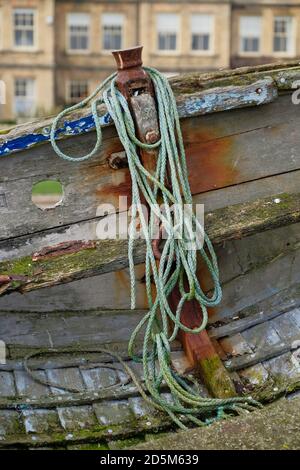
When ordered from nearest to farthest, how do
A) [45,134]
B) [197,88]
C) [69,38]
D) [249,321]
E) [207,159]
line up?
[45,134] < [197,88] < [207,159] < [249,321] < [69,38]

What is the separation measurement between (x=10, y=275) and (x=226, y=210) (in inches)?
52.3

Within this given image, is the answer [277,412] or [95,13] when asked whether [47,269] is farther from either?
[95,13]

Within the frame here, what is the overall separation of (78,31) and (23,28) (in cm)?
205

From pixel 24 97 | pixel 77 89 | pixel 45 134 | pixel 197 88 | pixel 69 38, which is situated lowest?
pixel 24 97

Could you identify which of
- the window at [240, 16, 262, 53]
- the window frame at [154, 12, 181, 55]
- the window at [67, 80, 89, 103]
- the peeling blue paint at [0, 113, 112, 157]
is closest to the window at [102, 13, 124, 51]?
the window frame at [154, 12, 181, 55]

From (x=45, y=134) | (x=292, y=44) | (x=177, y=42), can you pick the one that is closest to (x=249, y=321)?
(x=45, y=134)

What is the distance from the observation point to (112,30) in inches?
1288

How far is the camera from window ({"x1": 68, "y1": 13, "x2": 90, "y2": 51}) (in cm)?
3228

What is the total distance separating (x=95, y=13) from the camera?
32531 millimetres

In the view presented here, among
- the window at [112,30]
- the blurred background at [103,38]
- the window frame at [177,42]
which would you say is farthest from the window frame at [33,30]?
the window frame at [177,42]

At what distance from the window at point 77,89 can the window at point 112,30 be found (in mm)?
1690

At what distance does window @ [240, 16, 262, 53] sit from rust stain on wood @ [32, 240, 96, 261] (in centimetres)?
2936

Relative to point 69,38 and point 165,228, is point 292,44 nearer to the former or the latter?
point 69,38

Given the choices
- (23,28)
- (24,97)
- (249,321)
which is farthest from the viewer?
(24,97)
